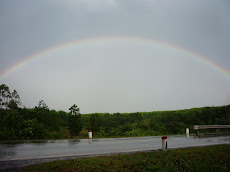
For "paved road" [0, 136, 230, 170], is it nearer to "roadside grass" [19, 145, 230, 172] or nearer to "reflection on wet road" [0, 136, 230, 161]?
"reflection on wet road" [0, 136, 230, 161]

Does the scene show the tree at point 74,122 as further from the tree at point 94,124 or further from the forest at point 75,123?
the tree at point 94,124

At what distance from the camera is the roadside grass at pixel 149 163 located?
6461mm

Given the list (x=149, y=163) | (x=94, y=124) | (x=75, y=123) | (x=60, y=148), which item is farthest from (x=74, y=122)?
(x=149, y=163)

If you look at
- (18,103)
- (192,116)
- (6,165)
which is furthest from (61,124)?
(6,165)

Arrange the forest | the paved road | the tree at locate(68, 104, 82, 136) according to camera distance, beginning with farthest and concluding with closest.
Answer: the tree at locate(68, 104, 82, 136)
the forest
the paved road

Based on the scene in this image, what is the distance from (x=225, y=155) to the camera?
9.51 metres

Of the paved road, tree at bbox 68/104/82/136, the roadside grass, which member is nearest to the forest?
tree at bbox 68/104/82/136

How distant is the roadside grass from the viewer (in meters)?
6.46

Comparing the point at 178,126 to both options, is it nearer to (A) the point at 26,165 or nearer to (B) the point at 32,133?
(B) the point at 32,133

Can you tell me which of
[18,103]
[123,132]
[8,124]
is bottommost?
[123,132]

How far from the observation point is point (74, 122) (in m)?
21.2

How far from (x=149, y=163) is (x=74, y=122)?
1498 cm

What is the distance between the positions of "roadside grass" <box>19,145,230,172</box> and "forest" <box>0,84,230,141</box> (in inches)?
461

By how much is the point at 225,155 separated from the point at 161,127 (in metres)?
15.9
